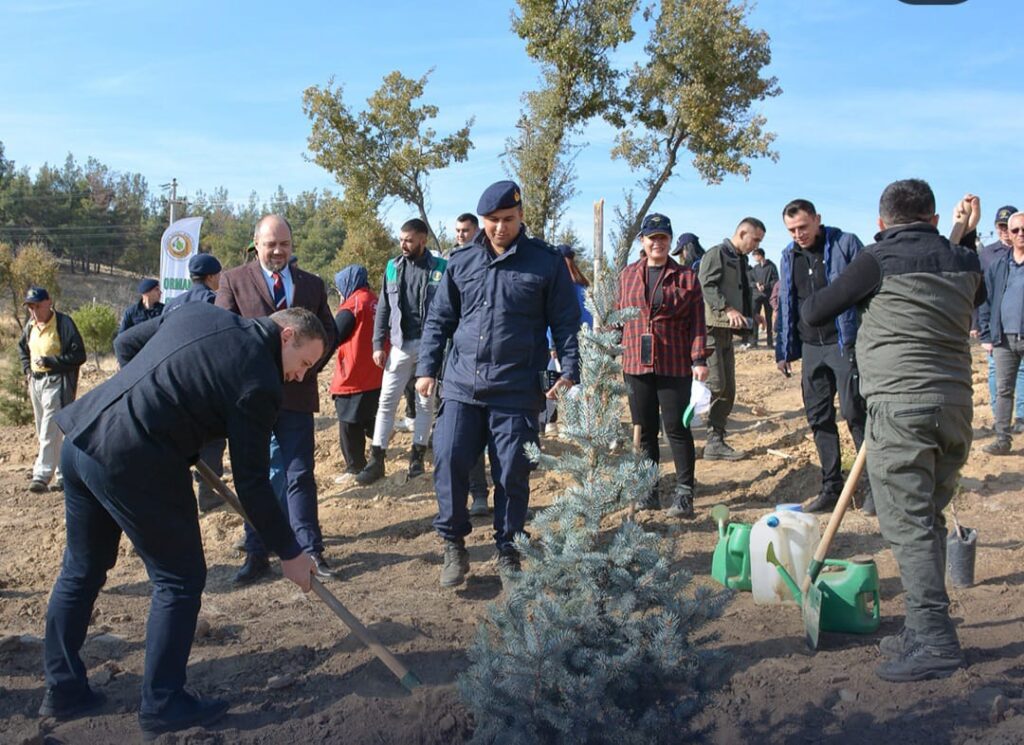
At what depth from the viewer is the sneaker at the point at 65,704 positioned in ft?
11.2

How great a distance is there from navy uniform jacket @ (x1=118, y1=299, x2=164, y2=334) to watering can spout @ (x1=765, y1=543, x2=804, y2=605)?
5316 millimetres

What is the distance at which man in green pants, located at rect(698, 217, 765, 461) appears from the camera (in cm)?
738

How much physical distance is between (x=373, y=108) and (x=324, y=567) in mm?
17485

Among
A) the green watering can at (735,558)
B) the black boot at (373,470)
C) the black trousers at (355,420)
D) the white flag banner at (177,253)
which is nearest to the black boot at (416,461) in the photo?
the black boot at (373,470)

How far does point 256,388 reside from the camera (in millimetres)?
3008

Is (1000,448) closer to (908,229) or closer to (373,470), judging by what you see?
(908,229)

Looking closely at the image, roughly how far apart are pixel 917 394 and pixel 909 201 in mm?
795

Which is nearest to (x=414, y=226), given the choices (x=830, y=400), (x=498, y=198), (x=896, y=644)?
(x=498, y=198)

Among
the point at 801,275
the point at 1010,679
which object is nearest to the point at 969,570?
the point at 1010,679

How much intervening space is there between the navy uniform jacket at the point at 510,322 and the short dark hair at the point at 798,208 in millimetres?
1715

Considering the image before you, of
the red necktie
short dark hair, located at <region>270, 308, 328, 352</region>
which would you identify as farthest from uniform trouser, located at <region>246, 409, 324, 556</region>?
short dark hair, located at <region>270, 308, 328, 352</region>

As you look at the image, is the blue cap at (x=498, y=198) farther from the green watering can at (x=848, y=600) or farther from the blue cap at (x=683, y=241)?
the blue cap at (x=683, y=241)

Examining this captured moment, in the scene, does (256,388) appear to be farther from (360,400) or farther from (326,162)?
(326,162)

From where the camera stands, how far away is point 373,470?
734 cm
